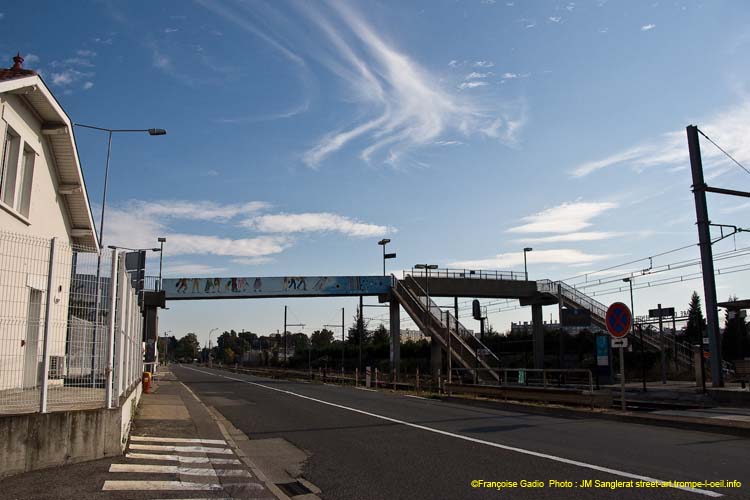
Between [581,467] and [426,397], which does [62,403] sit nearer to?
[581,467]

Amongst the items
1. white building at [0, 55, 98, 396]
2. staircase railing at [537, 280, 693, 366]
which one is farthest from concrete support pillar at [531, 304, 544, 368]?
white building at [0, 55, 98, 396]

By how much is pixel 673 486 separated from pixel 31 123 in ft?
50.4

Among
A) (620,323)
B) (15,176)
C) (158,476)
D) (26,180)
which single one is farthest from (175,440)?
(620,323)

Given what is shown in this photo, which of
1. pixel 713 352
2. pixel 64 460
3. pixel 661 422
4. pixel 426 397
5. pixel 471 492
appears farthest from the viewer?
pixel 426 397

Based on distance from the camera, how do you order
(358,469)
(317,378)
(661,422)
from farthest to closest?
(317,378), (661,422), (358,469)

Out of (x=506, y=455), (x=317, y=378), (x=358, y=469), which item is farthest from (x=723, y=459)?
(x=317, y=378)

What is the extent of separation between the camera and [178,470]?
8992 mm

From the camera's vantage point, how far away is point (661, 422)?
14.2 meters

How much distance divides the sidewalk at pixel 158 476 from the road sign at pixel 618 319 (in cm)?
974

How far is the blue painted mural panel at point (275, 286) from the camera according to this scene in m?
49.3

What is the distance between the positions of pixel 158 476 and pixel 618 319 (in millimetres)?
11747

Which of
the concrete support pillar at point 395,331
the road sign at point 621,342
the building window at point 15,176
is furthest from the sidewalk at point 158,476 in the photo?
the concrete support pillar at point 395,331

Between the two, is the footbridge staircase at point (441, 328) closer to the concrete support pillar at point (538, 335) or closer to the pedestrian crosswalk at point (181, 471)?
the concrete support pillar at point (538, 335)

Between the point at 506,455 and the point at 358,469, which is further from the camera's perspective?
the point at 506,455
